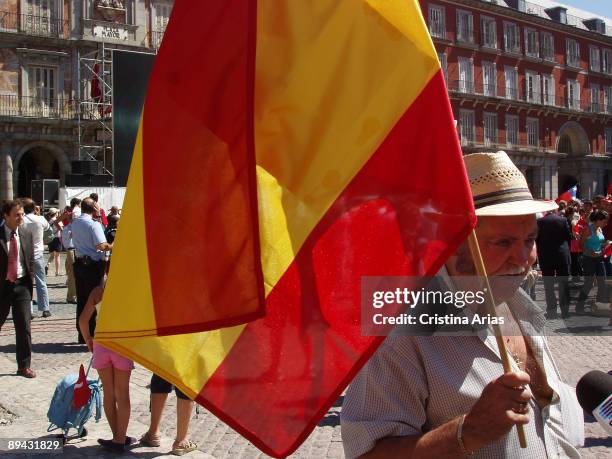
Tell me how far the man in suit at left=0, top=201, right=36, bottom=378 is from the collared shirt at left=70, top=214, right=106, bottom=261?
546 millimetres

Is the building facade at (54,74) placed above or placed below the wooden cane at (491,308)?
above

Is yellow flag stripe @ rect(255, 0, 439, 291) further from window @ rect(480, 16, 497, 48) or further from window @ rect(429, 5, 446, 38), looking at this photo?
window @ rect(480, 16, 497, 48)

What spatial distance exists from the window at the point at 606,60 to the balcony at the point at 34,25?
36538 millimetres

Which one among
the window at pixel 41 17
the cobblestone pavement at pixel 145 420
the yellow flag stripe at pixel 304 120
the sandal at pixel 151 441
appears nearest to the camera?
the yellow flag stripe at pixel 304 120

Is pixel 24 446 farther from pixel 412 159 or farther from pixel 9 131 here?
pixel 9 131

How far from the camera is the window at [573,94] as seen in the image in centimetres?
4585

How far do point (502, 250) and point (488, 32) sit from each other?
139ft

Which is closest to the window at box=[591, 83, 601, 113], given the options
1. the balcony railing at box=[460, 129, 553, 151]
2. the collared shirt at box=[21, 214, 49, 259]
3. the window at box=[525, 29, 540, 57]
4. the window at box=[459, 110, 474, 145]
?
the balcony railing at box=[460, 129, 553, 151]

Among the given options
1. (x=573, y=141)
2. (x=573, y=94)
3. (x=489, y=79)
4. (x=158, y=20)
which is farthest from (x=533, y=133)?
(x=158, y=20)

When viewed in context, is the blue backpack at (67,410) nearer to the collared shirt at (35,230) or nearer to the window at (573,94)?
the collared shirt at (35,230)

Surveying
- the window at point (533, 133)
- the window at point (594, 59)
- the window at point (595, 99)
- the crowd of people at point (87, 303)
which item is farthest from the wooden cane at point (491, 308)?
the window at point (594, 59)

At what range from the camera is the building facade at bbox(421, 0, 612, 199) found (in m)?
39.9

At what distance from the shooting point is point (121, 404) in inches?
182

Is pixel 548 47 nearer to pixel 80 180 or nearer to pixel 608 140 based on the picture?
pixel 608 140
